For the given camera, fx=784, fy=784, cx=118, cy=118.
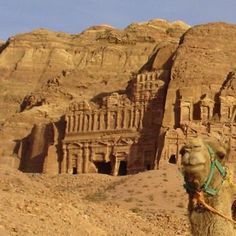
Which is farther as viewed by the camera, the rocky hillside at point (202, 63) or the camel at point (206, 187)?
the rocky hillside at point (202, 63)

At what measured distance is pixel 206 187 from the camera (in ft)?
18.0

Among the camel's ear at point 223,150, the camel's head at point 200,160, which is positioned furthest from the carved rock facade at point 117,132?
the camel's head at point 200,160

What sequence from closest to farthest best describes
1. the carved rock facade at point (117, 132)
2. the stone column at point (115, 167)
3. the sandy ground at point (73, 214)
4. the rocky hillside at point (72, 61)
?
the sandy ground at point (73, 214) < the carved rock facade at point (117, 132) < the stone column at point (115, 167) < the rocky hillside at point (72, 61)

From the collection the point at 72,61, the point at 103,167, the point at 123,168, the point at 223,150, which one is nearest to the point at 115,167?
the point at 123,168

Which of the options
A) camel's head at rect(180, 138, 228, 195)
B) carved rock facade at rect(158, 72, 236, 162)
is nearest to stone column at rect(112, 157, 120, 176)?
carved rock facade at rect(158, 72, 236, 162)

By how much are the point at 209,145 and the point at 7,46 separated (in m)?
123

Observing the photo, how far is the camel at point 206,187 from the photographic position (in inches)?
214

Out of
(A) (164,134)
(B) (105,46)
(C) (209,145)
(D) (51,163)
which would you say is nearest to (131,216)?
(C) (209,145)

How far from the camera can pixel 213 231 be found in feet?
18.1

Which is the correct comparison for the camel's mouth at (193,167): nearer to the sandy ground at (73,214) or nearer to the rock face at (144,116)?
the sandy ground at (73,214)

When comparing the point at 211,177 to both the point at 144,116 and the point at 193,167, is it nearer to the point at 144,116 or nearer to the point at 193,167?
the point at 193,167

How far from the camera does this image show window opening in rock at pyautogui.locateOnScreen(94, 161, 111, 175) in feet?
226

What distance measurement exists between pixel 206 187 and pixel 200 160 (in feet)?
0.71

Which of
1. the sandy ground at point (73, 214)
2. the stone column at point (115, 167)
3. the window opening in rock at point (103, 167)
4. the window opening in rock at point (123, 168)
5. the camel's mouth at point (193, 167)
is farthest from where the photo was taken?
the window opening in rock at point (103, 167)
